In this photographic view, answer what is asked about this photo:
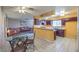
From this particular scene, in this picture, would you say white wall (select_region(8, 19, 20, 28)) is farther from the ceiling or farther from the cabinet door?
the cabinet door

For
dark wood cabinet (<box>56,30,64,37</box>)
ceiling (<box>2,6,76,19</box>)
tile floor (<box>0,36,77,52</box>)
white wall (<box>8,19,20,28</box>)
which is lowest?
tile floor (<box>0,36,77,52</box>)

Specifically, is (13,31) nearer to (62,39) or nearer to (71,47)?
(62,39)

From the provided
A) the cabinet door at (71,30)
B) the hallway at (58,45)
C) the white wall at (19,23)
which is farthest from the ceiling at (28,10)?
the hallway at (58,45)

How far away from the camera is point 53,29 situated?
7.61 feet

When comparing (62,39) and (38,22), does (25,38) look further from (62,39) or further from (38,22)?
(62,39)

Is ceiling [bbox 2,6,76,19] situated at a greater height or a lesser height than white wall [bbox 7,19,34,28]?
greater

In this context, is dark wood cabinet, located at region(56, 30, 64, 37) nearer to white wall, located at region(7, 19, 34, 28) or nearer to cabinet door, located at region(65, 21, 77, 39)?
cabinet door, located at region(65, 21, 77, 39)

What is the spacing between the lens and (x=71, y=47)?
232 cm

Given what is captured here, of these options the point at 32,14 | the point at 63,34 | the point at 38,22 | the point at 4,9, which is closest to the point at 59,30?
the point at 63,34

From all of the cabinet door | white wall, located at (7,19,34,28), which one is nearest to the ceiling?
white wall, located at (7,19,34,28)

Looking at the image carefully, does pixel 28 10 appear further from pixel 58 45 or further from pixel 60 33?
pixel 58 45
